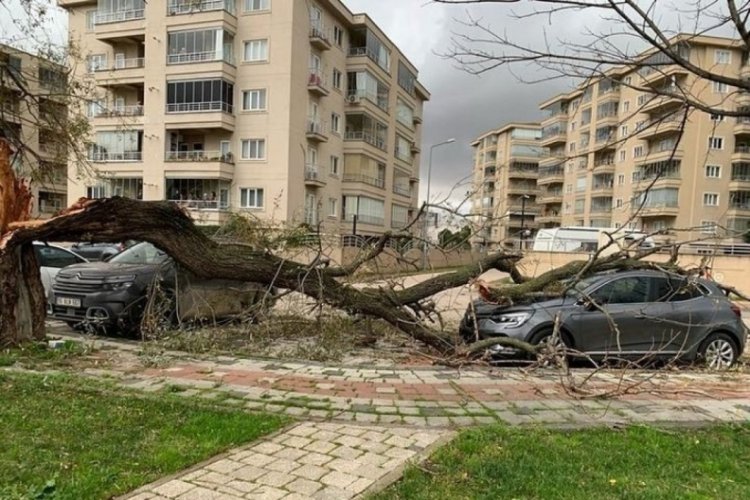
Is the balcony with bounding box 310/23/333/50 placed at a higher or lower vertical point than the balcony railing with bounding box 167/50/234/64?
higher

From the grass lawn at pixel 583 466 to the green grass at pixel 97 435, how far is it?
162 cm

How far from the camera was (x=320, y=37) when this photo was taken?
38.3 meters

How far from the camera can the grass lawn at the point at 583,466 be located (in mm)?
3534

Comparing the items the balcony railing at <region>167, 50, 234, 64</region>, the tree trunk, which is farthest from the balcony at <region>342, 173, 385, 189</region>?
the tree trunk

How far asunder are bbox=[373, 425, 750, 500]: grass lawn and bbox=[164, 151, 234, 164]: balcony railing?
3484 cm

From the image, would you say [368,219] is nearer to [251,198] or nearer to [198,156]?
[251,198]

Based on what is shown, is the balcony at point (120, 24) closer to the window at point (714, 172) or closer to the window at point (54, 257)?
the window at point (54, 257)

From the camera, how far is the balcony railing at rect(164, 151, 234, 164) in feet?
120

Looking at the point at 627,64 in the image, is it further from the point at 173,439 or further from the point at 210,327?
the point at 210,327

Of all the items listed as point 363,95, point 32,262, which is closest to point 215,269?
point 32,262

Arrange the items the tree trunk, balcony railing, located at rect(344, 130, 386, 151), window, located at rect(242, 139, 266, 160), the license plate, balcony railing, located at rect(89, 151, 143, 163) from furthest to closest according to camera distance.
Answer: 1. balcony railing, located at rect(344, 130, 386, 151)
2. balcony railing, located at rect(89, 151, 143, 163)
3. window, located at rect(242, 139, 266, 160)
4. the license plate
5. the tree trunk

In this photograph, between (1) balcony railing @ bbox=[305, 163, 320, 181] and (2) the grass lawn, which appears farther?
(1) balcony railing @ bbox=[305, 163, 320, 181]

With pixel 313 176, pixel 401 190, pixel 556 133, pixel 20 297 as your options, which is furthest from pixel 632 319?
pixel 556 133

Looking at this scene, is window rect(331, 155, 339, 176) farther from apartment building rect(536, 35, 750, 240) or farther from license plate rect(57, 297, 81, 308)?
license plate rect(57, 297, 81, 308)
